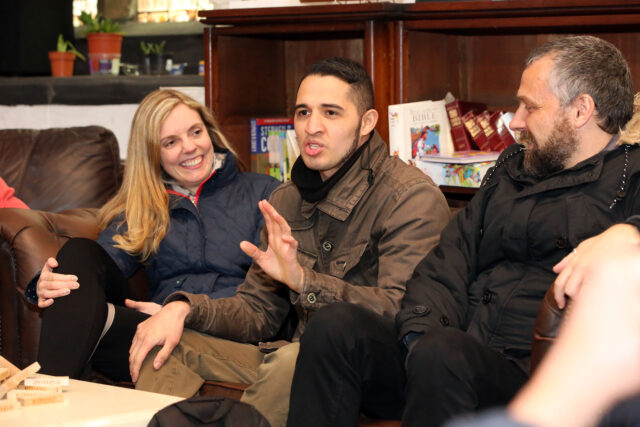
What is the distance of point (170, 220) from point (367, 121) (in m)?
0.71

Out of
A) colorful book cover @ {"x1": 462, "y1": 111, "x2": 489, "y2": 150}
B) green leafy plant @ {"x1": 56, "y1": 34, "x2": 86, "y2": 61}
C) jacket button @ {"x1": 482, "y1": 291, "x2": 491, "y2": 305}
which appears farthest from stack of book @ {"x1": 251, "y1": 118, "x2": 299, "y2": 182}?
green leafy plant @ {"x1": 56, "y1": 34, "x2": 86, "y2": 61}

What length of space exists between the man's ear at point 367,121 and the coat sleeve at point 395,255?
220 mm

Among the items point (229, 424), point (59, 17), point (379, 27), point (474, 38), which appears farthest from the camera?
point (59, 17)

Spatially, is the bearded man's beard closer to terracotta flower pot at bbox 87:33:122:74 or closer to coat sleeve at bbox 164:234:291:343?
coat sleeve at bbox 164:234:291:343

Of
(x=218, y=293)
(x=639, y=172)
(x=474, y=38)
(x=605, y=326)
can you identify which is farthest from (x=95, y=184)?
(x=605, y=326)

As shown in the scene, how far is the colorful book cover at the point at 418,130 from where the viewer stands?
264 centimetres

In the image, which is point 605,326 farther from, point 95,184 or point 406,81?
point 95,184

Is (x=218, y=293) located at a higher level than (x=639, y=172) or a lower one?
lower

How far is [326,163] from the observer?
2236 mm

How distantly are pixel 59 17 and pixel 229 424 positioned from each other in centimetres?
355

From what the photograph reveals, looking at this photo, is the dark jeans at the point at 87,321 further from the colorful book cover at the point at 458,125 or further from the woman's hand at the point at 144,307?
the colorful book cover at the point at 458,125

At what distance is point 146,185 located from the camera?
262 centimetres

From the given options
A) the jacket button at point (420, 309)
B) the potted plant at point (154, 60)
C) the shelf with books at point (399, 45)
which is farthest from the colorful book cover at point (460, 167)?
the potted plant at point (154, 60)

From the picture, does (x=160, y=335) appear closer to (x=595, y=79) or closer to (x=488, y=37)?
(x=595, y=79)
